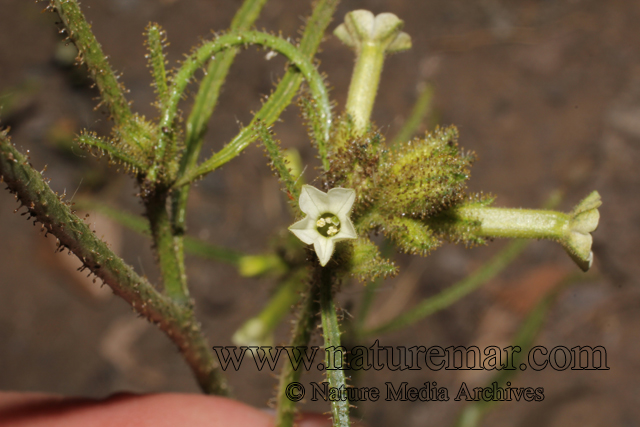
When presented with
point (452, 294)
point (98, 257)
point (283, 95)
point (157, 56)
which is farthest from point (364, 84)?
point (452, 294)

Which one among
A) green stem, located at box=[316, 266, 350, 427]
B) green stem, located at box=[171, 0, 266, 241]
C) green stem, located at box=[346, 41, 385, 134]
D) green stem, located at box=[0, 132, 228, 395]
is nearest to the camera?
green stem, located at box=[0, 132, 228, 395]

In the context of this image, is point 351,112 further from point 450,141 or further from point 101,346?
point 101,346

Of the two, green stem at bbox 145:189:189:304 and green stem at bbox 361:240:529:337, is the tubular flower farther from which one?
green stem at bbox 361:240:529:337

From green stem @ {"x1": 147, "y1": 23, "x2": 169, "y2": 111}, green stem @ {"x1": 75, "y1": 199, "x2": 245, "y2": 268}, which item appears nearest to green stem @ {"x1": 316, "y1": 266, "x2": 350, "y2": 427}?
green stem @ {"x1": 147, "y1": 23, "x2": 169, "y2": 111}

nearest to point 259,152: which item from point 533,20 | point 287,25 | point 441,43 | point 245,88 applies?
point 245,88

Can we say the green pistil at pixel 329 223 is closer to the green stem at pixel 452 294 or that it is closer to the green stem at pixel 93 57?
the green stem at pixel 93 57

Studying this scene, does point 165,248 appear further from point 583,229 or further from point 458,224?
point 583,229
